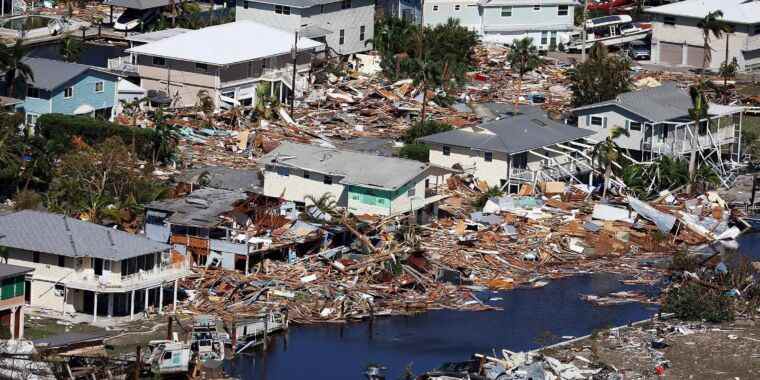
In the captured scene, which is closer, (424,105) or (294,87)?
(424,105)

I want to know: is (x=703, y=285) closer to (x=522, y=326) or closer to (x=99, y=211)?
(x=522, y=326)

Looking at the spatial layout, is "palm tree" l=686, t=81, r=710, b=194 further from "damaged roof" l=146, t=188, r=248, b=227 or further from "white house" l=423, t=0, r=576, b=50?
"white house" l=423, t=0, r=576, b=50

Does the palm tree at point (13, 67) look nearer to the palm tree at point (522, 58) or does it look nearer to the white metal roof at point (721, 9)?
the palm tree at point (522, 58)

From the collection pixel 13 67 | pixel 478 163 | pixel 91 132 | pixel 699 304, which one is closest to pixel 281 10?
pixel 13 67

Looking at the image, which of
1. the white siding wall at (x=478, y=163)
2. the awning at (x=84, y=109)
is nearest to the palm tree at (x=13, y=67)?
the awning at (x=84, y=109)

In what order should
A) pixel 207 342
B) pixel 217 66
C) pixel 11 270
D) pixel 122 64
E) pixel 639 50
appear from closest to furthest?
pixel 207 342 → pixel 11 270 → pixel 217 66 → pixel 122 64 → pixel 639 50

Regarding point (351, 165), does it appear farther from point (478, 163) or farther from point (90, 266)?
point (90, 266)

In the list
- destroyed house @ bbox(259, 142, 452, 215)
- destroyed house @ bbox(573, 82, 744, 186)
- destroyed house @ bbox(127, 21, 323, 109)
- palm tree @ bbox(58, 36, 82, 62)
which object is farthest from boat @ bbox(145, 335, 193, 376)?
palm tree @ bbox(58, 36, 82, 62)
